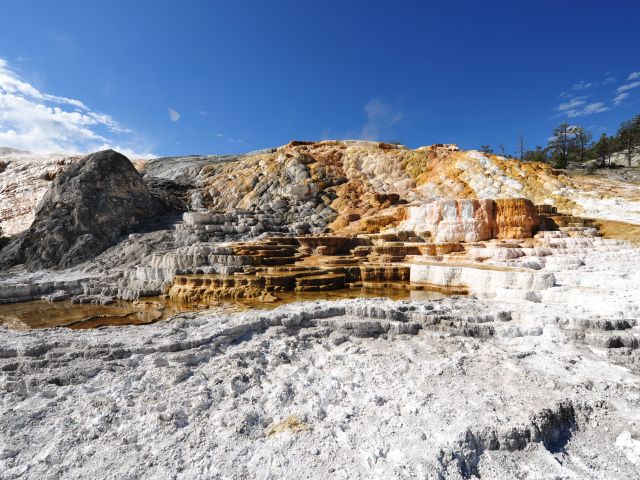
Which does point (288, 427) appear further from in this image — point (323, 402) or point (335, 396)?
point (335, 396)

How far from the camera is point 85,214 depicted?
57.4 ft

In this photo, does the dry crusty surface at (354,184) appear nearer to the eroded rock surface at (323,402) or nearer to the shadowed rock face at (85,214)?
the shadowed rock face at (85,214)

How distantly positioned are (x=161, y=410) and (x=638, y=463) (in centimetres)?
523

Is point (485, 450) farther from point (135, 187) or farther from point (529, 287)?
point (135, 187)

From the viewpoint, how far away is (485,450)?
356 cm

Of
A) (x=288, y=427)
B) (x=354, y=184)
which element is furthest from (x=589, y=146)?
(x=288, y=427)

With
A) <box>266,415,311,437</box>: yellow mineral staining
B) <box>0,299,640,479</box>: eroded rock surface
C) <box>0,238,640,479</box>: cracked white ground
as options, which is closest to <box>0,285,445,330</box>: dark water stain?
<box>0,238,640,479</box>: cracked white ground

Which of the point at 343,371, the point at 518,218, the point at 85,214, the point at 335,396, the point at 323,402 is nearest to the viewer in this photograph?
the point at 323,402

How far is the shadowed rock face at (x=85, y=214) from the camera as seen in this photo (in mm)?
16062

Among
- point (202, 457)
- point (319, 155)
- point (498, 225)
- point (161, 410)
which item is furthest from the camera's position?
point (319, 155)

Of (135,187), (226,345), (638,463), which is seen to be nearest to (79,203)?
(135,187)

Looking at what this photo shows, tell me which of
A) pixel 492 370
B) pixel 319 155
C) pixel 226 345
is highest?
pixel 319 155

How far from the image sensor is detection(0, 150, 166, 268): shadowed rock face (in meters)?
16.1

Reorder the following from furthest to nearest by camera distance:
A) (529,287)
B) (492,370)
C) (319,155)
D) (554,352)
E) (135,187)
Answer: (319,155) < (135,187) < (529,287) < (554,352) < (492,370)
